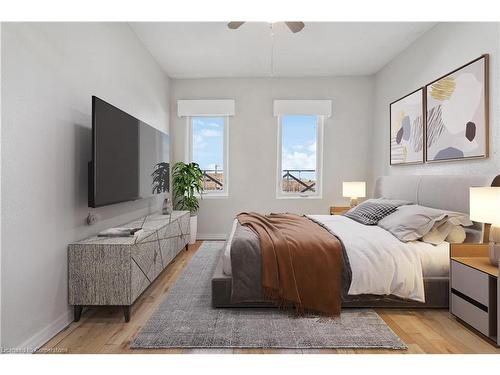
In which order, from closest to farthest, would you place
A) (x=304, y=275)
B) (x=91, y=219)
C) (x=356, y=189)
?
1. (x=304, y=275)
2. (x=91, y=219)
3. (x=356, y=189)

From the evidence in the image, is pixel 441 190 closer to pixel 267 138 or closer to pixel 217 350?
pixel 217 350

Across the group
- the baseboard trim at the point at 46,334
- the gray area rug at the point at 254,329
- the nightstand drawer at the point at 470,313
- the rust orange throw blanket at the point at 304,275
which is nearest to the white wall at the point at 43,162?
the baseboard trim at the point at 46,334

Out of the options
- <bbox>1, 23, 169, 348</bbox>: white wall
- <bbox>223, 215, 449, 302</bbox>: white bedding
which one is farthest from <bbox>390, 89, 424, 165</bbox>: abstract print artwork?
<bbox>1, 23, 169, 348</bbox>: white wall

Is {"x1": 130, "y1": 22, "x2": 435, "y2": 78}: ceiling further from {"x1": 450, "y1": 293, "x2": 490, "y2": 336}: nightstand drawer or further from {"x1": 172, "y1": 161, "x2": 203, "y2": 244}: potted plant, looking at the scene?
{"x1": 450, "y1": 293, "x2": 490, "y2": 336}: nightstand drawer

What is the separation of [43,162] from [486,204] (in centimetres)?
292

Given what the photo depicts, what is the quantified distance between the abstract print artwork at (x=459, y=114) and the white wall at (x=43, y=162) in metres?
3.32

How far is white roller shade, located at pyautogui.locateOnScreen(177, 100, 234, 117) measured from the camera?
16.8 feet

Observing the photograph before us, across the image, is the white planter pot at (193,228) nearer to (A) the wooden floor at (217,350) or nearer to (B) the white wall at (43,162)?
(B) the white wall at (43,162)

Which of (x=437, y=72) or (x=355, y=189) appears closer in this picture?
(x=437, y=72)

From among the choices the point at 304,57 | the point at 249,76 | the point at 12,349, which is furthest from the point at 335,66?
the point at 12,349

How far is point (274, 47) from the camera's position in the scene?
3969 millimetres

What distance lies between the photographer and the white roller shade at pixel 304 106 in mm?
5078

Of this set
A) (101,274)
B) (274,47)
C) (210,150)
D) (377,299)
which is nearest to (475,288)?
(377,299)
